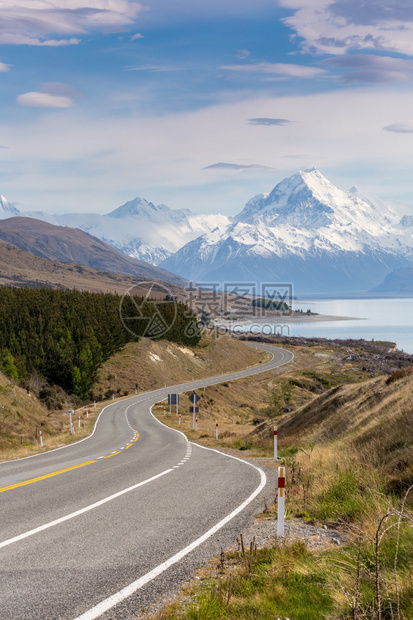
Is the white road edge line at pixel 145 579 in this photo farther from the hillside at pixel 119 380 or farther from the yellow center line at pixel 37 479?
the hillside at pixel 119 380

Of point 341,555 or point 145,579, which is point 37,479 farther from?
point 341,555

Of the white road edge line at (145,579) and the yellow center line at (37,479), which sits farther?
the yellow center line at (37,479)

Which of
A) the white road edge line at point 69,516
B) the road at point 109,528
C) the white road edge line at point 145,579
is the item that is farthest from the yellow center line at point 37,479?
the white road edge line at point 145,579

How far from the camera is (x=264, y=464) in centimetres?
1689

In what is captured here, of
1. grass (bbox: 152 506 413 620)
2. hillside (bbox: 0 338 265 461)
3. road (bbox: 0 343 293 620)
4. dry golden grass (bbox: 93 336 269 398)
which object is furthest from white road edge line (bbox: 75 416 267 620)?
dry golden grass (bbox: 93 336 269 398)

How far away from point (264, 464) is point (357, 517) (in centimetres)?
862

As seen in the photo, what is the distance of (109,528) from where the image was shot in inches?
328

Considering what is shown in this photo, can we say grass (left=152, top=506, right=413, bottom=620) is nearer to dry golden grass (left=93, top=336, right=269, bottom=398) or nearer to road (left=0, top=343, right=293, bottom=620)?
road (left=0, top=343, right=293, bottom=620)

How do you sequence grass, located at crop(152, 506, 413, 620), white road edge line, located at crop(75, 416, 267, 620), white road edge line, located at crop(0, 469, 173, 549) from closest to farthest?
grass, located at crop(152, 506, 413, 620) < white road edge line, located at crop(75, 416, 267, 620) < white road edge line, located at crop(0, 469, 173, 549)

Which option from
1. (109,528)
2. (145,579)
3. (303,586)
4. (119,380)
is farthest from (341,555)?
(119,380)

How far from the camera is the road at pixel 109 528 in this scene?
572cm

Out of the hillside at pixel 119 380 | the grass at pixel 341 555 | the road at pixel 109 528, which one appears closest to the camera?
the grass at pixel 341 555

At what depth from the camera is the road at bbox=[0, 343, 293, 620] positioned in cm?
572

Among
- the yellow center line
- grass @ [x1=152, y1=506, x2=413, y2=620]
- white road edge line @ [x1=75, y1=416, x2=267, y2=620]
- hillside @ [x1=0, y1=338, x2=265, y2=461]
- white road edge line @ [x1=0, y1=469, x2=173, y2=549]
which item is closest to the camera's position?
grass @ [x1=152, y1=506, x2=413, y2=620]
